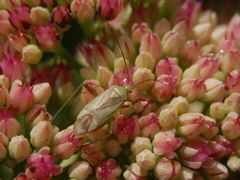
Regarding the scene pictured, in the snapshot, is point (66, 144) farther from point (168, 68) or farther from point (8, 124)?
point (168, 68)

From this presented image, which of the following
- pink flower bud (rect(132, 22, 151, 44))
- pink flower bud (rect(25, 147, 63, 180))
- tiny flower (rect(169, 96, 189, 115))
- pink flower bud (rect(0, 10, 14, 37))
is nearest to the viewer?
pink flower bud (rect(25, 147, 63, 180))

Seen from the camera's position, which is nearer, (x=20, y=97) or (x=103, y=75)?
(x=20, y=97)

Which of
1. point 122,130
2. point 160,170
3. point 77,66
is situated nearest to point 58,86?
point 77,66

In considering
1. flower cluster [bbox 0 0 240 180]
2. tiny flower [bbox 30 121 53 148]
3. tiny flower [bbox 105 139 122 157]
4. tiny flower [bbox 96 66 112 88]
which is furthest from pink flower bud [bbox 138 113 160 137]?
tiny flower [bbox 30 121 53 148]

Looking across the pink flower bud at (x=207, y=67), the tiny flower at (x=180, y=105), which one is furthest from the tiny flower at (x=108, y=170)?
the pink flower bud at (x=207, y=67)

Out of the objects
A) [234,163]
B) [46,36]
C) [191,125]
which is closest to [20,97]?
[46,36]

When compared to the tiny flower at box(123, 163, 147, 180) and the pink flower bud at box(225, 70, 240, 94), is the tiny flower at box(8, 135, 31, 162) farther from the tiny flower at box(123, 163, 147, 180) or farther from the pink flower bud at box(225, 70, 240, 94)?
the pink flower bud at box(225, 70, 240, 94)

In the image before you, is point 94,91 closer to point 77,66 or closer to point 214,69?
point 77,66
